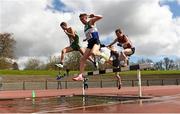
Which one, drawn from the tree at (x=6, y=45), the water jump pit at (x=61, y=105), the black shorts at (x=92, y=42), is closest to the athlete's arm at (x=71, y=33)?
the black shorts at (x=92, y=42)

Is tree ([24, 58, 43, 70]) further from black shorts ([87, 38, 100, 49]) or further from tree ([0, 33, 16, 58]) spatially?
black shorts ([87, 38, 100, 49])

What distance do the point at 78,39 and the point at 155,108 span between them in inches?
266

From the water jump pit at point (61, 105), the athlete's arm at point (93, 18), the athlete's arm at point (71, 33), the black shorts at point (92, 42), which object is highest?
the athlete's arm at point (93, 18)

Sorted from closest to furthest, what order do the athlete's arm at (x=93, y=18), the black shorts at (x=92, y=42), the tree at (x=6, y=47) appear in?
the athlete's arm at (x=93, y=18), the black shorts at (x=92, y=42), the tree at (x=6, y=47)

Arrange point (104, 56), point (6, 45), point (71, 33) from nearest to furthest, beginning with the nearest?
point (104, 56)
point (71, 33)
point (6, 45)

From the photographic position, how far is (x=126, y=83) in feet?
167

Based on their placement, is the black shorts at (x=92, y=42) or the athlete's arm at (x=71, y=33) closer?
the black shorts at (x=92, y=42)

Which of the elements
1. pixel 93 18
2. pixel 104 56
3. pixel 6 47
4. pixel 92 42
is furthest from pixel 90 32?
pixel 6 47

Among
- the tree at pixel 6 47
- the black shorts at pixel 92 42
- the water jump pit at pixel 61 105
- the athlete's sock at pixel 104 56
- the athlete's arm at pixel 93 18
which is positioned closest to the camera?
the water jump pit at pixel 61 105

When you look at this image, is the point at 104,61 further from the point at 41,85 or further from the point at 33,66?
the point at 33,66

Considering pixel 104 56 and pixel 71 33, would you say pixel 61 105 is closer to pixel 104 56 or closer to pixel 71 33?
pixel 104 56

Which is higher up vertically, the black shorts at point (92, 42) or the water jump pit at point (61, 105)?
the black shorts at point (92, 42)

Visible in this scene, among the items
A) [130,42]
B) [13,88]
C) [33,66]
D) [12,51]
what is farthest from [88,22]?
[33,66]

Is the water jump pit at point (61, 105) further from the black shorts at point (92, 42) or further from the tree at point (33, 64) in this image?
the tree at point (33, 64)
